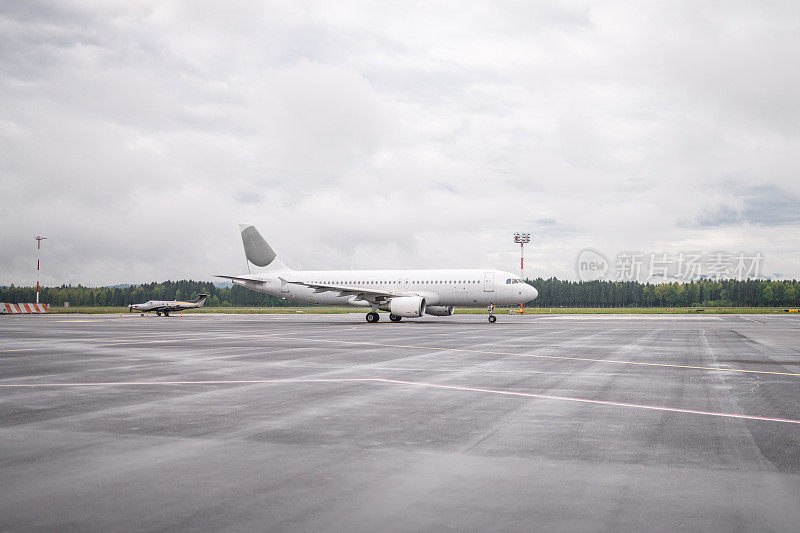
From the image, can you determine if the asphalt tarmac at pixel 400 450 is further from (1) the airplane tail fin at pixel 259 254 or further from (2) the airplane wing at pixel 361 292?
(1) the airplane tail fin at pixel 259 254

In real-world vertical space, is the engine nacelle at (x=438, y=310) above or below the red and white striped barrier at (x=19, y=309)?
above

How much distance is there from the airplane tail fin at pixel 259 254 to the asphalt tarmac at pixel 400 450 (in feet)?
123

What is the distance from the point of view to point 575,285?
643 feet

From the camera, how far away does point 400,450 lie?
6.42 metres

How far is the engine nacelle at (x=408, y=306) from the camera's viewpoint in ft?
134

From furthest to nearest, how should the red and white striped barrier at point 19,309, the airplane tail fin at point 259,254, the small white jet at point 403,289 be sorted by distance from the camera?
the red and white striped barrier at point 19,309, the airplane tail fin at point 259,254, the small white jet at point 403,289

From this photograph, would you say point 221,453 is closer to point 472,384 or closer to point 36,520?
point 36,520

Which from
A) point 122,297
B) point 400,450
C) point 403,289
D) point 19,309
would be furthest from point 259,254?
point 122,297

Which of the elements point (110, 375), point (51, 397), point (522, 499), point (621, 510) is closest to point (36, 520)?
point (522, 499)

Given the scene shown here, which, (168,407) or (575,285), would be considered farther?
(575,285)

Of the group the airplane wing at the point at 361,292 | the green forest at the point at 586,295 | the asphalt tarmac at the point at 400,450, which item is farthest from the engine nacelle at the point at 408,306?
the green forest at the point at 586,295

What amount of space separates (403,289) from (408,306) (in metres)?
4.23

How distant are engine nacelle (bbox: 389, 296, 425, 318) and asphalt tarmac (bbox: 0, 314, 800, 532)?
26.5m

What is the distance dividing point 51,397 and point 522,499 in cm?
895
